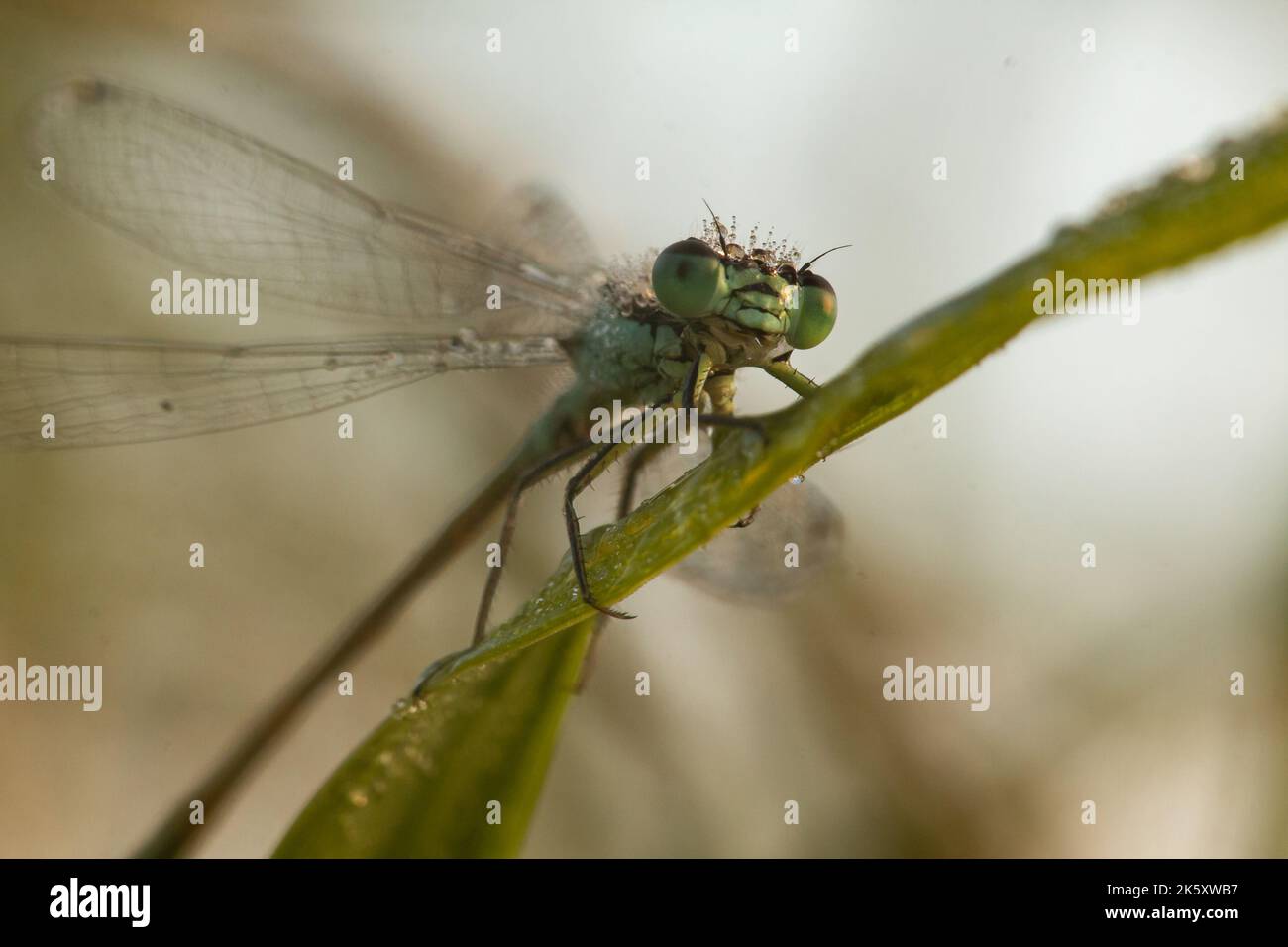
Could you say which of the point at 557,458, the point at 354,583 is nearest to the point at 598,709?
the point at 354,583

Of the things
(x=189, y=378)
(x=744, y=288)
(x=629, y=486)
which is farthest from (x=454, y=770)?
(x=189, y=378)

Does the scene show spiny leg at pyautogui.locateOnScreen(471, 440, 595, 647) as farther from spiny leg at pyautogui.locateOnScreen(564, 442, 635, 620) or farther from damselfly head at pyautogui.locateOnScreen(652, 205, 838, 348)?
damselfly head at pyautogui.locateOnScreen(652, 205, 838, 348)

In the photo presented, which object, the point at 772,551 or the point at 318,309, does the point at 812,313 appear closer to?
the point at 772,551

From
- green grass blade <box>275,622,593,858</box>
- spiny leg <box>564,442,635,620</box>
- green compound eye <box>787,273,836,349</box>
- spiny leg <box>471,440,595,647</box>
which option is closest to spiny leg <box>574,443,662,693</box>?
spiny leg <box>471,440,595,647</box>

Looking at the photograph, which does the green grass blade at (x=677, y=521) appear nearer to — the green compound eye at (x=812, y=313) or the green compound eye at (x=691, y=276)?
the green compound eye at (x=691, y=276)

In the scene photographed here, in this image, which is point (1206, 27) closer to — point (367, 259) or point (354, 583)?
point (367, 259)
